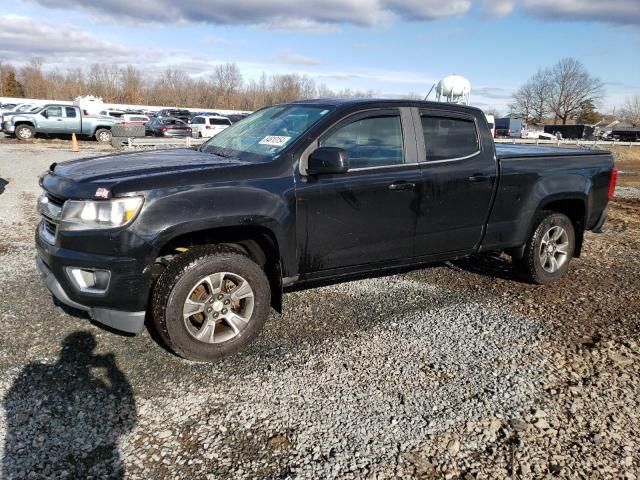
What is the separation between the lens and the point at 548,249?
5.20 m

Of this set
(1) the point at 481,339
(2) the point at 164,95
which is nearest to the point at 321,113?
(1) the point at 481,339

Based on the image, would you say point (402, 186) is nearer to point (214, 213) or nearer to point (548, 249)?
point (214, 213)

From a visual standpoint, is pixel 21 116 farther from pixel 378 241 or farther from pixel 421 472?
pixel 421 472

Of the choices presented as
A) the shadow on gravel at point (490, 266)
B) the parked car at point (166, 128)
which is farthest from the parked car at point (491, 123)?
the parked car at point (166, 128)

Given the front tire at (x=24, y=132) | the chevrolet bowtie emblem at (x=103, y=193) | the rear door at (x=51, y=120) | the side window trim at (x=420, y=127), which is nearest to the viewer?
the chevrolet bowtie emblem at (x=103, y=193)

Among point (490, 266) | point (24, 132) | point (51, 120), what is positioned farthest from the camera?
point (51, 120)

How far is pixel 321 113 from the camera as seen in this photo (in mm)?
3939

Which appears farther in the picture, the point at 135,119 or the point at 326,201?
the point at 135,119

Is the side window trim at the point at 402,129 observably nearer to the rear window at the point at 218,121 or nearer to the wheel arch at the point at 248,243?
the wheel arch at the point at 248,243

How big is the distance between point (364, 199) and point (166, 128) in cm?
2683

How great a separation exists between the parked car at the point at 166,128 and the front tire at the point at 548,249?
84.2 feet

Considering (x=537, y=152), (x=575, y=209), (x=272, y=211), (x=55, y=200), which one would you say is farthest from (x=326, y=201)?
(x=575, y=209)

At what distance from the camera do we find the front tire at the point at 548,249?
16.6ft

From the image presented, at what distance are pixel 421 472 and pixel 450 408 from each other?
2.09ft
